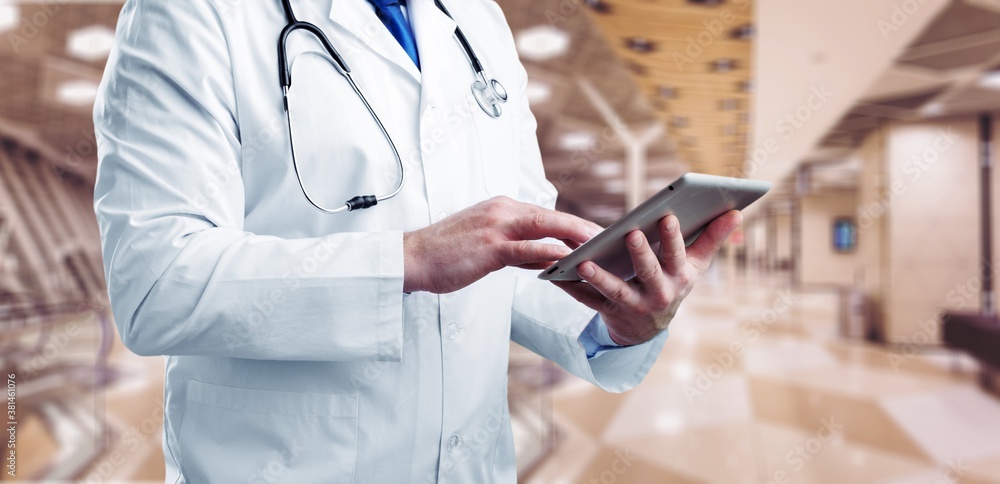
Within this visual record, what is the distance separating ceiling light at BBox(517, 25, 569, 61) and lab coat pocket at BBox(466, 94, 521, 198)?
14.8 ft

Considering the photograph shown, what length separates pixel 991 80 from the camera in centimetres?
627

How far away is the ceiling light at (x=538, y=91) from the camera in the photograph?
6938 mm

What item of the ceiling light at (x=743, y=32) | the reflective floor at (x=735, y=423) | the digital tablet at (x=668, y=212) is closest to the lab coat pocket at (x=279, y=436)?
the digital tablet at (x=668, y=212)

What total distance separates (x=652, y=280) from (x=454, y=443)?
35cm

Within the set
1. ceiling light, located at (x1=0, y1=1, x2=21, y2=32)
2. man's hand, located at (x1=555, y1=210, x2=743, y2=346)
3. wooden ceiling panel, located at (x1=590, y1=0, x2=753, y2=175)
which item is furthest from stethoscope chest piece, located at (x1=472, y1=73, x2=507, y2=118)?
ceiling light, located at (x1=0, y1=1, x2=21, y2=32)

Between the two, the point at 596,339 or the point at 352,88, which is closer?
Result: the point at 352,88

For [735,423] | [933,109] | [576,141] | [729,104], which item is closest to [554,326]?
[735,423]

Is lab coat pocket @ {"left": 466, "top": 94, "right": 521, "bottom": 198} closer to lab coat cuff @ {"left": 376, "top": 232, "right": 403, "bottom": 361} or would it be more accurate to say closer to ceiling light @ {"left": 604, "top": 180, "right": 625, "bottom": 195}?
lab coat cuff @ {"left": 376, "top": 232, "right": 403, "bottom": 361}

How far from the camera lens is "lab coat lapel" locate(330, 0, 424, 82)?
0.84m

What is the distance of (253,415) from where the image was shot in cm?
72

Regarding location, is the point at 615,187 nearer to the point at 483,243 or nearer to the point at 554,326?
the point at 554,326

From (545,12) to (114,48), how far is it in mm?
4505

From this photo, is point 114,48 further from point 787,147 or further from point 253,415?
point 787,147

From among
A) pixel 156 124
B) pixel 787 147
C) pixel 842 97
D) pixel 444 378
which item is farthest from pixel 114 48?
pixel 787 147
